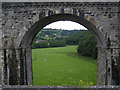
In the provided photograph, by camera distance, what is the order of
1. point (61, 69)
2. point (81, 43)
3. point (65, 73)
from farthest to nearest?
point (81, 43)
point (61, 69)
point (65, 73)

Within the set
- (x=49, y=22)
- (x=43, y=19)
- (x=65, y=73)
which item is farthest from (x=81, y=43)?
(x=43, y=19)

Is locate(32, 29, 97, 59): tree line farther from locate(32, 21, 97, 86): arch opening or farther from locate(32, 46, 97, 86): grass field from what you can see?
locate(32, 46, 97, 86): grass field

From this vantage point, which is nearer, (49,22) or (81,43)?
(49,22)

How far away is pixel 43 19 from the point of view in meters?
9.68

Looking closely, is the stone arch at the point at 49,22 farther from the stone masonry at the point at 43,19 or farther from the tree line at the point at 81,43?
the tree line at the point at 81,43

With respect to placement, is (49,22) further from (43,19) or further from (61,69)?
(61,69)

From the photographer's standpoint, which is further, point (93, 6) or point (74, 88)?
point (93, 6)

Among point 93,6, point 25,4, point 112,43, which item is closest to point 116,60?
point 112,43

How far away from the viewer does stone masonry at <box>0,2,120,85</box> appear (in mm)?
9242

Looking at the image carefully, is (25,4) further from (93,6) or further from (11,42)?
(93,6)

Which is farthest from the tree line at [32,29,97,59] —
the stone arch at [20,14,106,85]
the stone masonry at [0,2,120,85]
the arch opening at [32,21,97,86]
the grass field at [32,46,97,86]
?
the stone masonry at [0,2,120,85]

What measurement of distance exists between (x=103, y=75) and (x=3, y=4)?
8.98 m

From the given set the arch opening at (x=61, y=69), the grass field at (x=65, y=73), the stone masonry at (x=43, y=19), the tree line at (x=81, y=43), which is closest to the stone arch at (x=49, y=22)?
the stone masonry at (x=43, y=19)

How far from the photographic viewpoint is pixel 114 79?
9.68m
